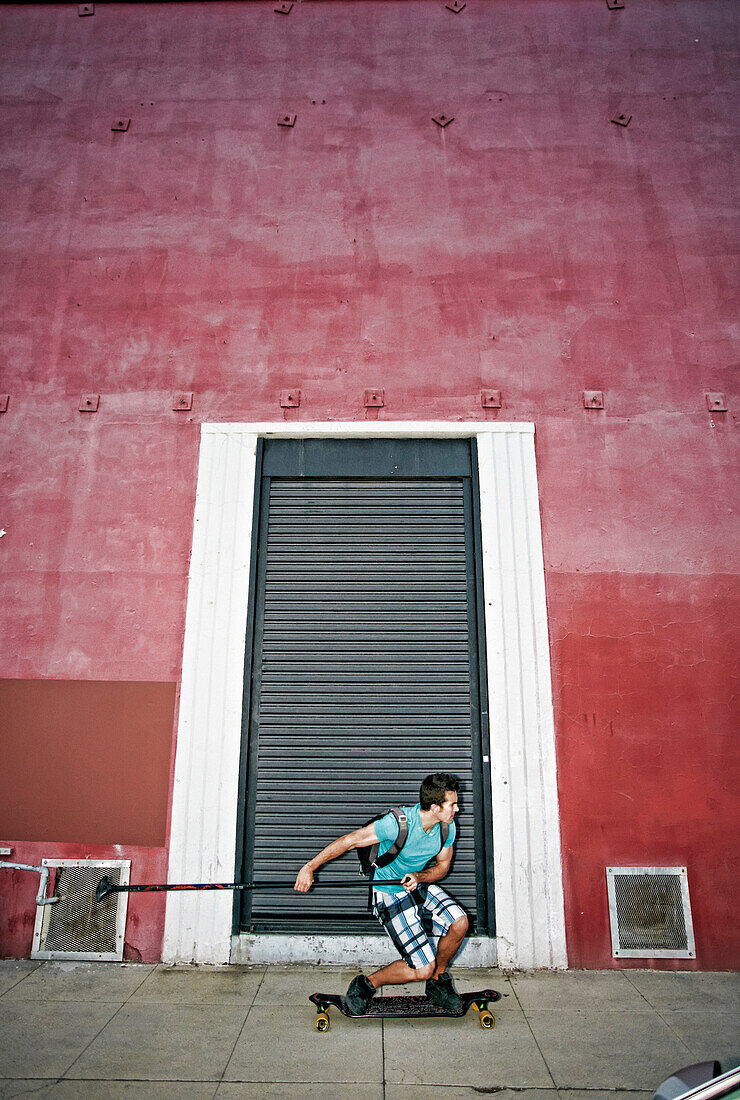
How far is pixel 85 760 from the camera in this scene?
540 cm

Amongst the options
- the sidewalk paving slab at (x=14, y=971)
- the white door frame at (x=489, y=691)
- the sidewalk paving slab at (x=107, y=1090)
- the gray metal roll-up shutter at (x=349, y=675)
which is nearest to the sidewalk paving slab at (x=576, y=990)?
the white door frame at (x=489, y=691)

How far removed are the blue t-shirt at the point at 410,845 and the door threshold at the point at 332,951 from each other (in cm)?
124

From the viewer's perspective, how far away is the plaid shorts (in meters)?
4.05

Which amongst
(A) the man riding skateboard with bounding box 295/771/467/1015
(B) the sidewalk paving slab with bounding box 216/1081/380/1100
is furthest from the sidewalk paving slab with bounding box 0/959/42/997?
(A) the man riding skateboard with bounding box 295/771/467/1015

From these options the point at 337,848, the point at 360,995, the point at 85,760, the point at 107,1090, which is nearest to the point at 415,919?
the point at 360,995

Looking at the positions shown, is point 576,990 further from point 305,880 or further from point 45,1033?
point 45,1033

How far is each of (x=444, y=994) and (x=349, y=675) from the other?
2375mm

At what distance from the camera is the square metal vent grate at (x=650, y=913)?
498 centimetres

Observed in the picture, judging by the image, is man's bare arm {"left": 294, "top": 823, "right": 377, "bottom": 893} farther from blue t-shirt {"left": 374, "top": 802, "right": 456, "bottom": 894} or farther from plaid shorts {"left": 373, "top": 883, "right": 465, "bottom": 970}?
plaid shorts {"left": 373, "top": 883, "right": 465, "bottom": 970}

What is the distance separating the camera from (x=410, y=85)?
6941 millimetres

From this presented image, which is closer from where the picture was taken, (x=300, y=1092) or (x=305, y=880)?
(x=300, y=1092)

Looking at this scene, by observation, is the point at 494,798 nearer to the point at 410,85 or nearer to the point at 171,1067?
the point at 171,1067

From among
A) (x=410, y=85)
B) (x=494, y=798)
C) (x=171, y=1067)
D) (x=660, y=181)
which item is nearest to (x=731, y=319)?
(x=660, y=181)

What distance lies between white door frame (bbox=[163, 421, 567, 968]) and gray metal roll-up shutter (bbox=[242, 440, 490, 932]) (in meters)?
0.22
